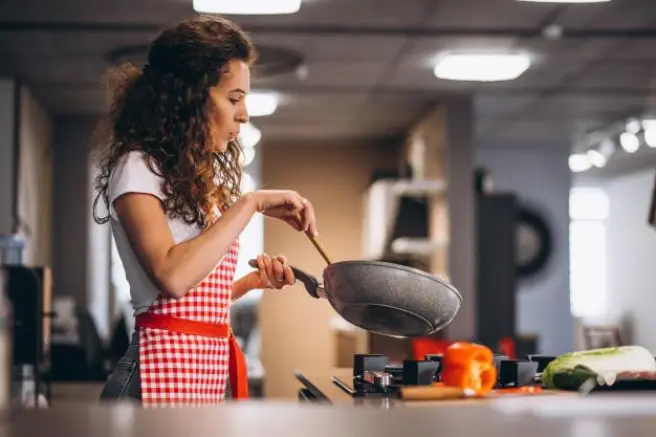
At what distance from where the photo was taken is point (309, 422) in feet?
2.72

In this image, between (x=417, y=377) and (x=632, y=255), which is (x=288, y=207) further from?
(x=632, y=255)

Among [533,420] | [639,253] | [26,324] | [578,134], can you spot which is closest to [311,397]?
[533,420]

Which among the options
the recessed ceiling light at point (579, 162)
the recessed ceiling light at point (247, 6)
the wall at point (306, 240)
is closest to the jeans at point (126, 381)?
the recessed ceiling light at point (247, 6)

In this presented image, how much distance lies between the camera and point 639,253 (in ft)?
41.5

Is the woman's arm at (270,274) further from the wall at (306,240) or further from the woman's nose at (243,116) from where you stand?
the wall at (306,240)

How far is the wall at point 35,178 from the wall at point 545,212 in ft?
14.3

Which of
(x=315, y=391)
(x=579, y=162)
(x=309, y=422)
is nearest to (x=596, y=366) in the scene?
(x=315, y=391)

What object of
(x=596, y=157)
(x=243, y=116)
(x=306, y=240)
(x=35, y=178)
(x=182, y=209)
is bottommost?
(x=182, y=209)

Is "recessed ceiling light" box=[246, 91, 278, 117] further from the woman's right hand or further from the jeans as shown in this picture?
the jeans

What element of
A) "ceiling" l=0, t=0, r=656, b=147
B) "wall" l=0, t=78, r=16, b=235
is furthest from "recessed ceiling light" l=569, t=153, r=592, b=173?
"wall" l=0, t=78, r=16, b=235

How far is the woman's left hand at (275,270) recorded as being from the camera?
1.97 m

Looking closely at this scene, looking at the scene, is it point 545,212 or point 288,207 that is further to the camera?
point 545,212

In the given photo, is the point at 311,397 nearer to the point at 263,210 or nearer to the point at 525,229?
the point at 263,210

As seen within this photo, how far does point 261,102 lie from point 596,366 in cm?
599
